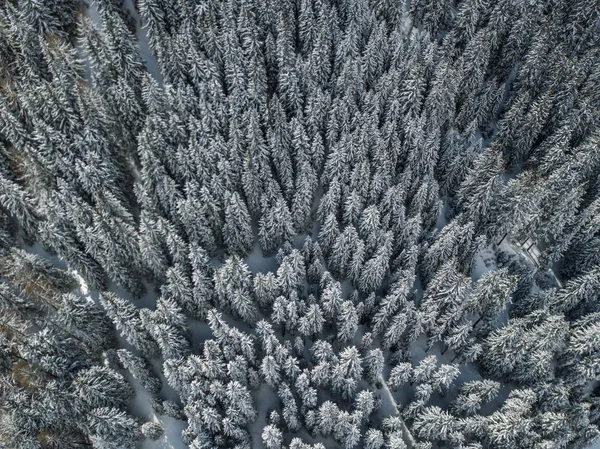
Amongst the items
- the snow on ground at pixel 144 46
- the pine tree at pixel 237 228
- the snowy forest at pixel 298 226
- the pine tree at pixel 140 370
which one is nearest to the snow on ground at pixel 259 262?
the snowy forest at pixel 298 226

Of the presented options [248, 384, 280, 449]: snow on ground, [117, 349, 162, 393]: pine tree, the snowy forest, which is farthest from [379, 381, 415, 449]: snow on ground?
[117, 349, 162, 393]: pine tree

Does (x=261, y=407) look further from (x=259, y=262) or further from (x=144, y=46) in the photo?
(x=144, y=46)

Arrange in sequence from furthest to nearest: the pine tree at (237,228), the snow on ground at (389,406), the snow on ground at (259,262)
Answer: the snow on ground at (259,262) → the pine tree at (237,228) → the snow on ground at (389,406)

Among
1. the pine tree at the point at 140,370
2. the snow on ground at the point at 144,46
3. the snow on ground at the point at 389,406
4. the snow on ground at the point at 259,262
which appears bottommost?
the snow on ground at the point at 389,406

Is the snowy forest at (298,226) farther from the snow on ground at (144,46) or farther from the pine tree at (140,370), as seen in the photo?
the snow on ground at (144,46)

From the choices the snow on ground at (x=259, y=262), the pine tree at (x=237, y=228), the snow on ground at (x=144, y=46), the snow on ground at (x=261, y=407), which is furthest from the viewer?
the snow on ground at (x=144, y=46)

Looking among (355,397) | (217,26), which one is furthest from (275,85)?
(355,397)

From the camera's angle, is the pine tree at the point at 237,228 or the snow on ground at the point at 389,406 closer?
the snow on ground at the point at 389,406

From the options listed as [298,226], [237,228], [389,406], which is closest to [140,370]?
[237,228]

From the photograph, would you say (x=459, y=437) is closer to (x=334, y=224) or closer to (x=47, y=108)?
(x=334, y=224)
